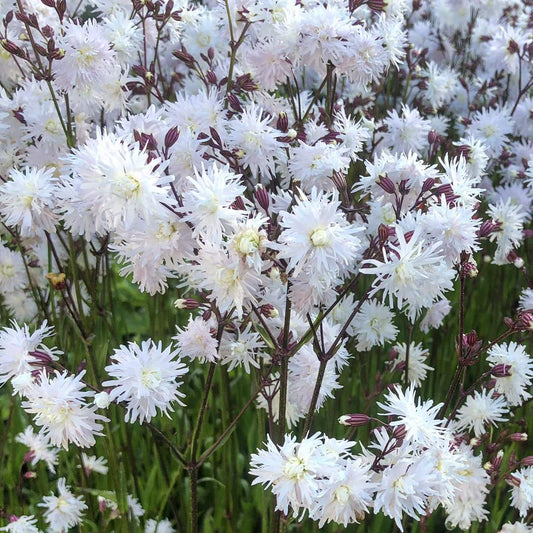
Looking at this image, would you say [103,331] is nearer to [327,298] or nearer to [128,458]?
[128,458]

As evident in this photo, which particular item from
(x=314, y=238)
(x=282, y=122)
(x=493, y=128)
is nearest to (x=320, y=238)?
(x=314, y=238)

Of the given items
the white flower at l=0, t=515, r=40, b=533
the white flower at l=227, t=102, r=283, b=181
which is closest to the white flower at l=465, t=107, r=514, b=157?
the white flower at l=227, t=102, r=283, b=181

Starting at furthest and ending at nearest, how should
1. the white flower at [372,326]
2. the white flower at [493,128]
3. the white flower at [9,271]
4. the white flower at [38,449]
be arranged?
the white flower at [493,128] → the white flower at [9,271] → the white flower at [38,449] → the white flower at [372,326]

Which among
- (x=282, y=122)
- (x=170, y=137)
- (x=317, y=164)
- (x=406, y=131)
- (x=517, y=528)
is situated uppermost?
(x=406, y=131)

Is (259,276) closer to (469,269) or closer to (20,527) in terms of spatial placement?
(469,269)

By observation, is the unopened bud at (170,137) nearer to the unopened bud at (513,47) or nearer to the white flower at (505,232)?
the white flower at (505,232)

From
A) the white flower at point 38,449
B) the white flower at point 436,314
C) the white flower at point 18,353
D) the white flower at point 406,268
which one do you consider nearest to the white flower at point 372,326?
the white flower at point 436,314

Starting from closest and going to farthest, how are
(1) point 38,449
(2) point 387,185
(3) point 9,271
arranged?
(2) point 387,185, (1) point 38,449, (3) point 9,271
